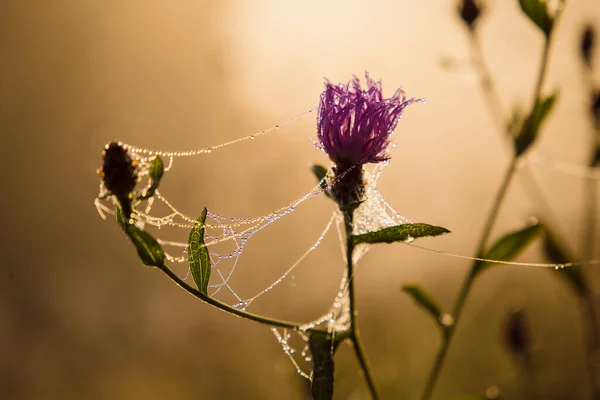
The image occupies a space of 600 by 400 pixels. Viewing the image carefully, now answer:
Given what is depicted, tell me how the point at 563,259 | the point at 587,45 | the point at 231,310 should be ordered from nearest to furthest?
the point at 231,310 < the point at 563,259 < the point at 587,45

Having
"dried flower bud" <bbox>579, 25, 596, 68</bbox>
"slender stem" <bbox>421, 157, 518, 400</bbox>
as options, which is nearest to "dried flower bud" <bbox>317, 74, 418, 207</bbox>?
"slender stem" <bbox>421, 157, 518, 400</bbox>

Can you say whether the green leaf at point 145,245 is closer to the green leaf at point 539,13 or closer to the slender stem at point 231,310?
the slender stem at point 231,310

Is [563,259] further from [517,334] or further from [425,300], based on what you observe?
[425,300]

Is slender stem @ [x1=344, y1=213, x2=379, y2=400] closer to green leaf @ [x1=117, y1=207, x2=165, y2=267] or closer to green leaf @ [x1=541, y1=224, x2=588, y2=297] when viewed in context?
green leaf @ [x1=117, y1=207, x2=165, y2=267]

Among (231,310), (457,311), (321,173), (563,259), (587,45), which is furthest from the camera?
(587,45)

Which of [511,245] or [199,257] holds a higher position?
[199,257]

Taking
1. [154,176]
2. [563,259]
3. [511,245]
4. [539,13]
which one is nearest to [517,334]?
[563,259]
